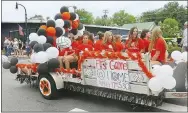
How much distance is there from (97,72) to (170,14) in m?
67.3

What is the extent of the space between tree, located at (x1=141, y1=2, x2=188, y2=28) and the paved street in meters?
57.4

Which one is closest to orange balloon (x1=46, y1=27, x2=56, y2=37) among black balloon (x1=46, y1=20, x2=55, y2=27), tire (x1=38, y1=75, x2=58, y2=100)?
black balloon (x1=46, y1=20, x2=55, y2=27)

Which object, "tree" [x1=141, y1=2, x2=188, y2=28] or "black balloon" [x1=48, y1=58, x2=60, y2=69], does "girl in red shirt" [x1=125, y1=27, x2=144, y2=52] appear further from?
"tree" [x1=141, y1=2, x2=188, y2=28]

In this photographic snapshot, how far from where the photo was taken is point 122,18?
82938 mm

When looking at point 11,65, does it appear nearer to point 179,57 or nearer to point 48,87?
point 48,87

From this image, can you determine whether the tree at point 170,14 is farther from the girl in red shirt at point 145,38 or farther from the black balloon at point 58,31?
the black balloon at point 58,31

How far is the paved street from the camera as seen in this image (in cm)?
538

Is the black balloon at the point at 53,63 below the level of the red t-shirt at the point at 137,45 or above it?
below

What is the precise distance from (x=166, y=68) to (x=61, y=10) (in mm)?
4052

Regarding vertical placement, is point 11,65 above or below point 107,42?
below

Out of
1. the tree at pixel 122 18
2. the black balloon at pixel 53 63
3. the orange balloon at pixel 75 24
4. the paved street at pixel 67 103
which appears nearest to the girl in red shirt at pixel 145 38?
the paved street at pixel 67 103

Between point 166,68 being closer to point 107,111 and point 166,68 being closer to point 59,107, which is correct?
point 107,111

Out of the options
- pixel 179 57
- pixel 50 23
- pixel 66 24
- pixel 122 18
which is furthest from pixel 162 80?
pixel 122 18

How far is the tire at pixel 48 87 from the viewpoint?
6160 millimetres
